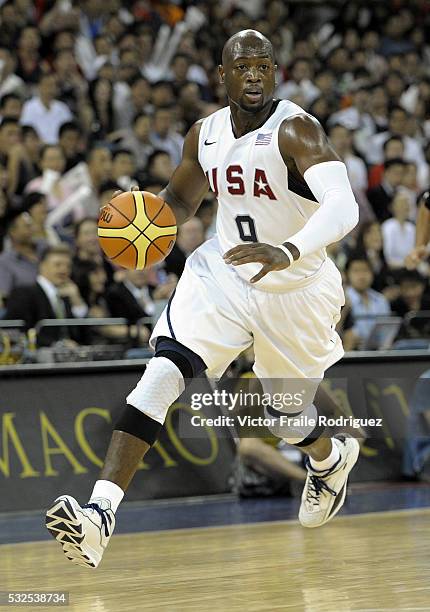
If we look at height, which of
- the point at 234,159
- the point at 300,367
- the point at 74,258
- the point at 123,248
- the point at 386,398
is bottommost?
the point at 386,398

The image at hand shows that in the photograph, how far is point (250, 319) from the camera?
5.71m

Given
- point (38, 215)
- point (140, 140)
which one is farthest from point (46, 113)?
point (38, 215)

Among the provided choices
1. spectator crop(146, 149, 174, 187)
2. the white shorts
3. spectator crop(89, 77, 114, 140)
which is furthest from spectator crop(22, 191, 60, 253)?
the white shorts

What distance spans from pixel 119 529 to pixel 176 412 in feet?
5.23

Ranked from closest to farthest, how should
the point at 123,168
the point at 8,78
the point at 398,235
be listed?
the point at 123,168, the point at 8,78, the point at 398,235

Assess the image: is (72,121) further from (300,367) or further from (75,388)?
(300,367)

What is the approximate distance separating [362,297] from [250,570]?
5573 millimetres

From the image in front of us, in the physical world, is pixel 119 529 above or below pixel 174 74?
below

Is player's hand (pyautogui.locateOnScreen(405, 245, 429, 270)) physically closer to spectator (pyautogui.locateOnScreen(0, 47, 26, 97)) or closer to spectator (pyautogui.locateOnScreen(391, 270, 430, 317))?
spectator (pyautogui.locateOnScreen(391, 270, 430, 317))

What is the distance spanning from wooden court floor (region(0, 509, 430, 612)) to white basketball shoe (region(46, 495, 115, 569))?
237mm

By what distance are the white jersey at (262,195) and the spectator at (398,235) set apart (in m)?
7.23

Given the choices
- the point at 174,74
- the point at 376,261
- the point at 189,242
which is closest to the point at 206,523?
the point at 189,242

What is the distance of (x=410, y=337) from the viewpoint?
10734 mm

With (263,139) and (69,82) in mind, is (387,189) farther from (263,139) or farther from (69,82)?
(263,139)
